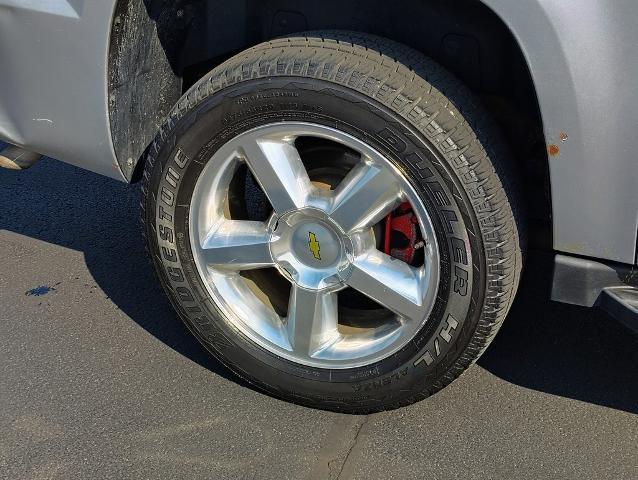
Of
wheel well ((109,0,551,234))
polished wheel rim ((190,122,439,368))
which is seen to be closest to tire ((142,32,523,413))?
polished wheel rim ((190,122,439,368))

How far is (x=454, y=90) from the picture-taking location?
7.86ft

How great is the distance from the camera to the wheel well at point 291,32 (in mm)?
2504

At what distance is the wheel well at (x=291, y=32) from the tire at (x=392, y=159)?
14cm


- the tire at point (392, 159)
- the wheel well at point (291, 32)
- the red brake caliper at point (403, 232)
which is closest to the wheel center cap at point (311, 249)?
the red brake caliper at point (403, 232)

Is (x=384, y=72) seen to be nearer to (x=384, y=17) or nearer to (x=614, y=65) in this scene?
(x=384, y=17)

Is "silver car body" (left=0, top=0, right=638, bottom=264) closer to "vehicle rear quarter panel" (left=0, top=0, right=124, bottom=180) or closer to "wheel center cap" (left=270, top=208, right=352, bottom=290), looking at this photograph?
"vehicle rear quarter panel" (left=0, top=0, right=124, bottom=180)

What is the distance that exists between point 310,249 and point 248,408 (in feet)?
1.93

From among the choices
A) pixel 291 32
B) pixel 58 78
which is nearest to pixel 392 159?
pixel 291 32

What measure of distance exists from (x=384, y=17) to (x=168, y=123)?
713 mm

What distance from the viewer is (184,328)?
3.18m

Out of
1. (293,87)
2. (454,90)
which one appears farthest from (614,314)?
(293,87)

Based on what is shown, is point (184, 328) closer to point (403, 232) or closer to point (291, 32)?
point (403, 232)

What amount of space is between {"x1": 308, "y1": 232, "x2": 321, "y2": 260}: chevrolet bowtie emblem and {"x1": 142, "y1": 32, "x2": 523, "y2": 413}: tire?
0.36 metres

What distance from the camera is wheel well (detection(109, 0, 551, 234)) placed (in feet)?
8.21
